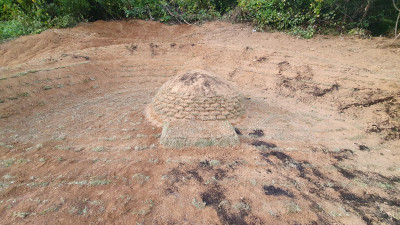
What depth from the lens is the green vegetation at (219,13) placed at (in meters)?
7.12

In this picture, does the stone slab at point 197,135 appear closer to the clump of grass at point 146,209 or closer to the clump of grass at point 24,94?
the clump of grass at point 146,209

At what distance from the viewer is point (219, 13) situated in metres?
→ 9.13

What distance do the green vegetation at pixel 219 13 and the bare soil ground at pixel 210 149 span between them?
0.86 m

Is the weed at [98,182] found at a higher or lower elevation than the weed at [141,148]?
lower

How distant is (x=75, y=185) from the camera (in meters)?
2.82

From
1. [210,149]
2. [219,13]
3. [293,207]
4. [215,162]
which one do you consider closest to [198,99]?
[210,149]

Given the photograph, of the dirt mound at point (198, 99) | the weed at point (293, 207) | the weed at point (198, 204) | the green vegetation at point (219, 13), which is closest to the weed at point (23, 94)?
the dirt mound at point (198, 99)

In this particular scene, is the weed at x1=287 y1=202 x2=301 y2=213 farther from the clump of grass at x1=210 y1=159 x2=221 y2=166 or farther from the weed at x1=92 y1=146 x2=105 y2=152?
the weed at x1=92 y1=146 x2=105 y2=152

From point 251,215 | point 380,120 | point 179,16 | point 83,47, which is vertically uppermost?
point 179,16

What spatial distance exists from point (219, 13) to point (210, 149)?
7.41 metres

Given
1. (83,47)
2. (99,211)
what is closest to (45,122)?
(99,211)

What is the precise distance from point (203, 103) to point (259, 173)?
1535 millimetres

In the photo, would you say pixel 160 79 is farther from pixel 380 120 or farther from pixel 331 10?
pixel 331 10

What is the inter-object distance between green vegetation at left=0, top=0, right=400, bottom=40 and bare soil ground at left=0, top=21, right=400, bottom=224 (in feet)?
2.81
